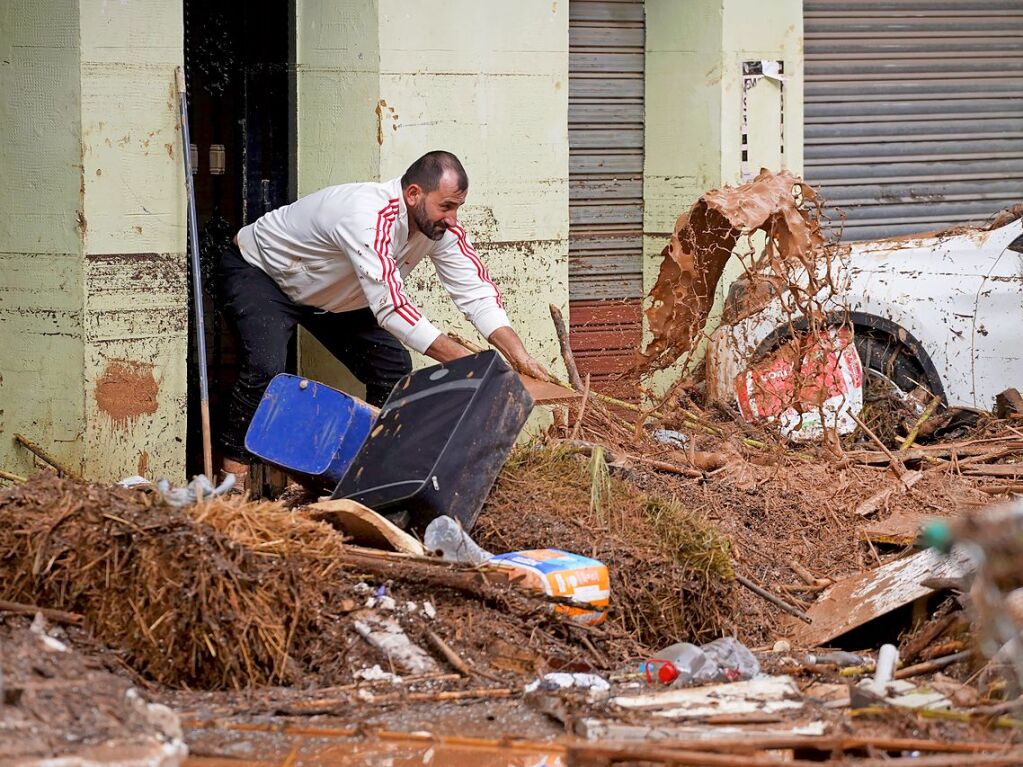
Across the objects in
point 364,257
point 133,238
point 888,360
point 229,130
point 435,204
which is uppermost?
point 229,130

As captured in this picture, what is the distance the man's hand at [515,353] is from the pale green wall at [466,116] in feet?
4.28

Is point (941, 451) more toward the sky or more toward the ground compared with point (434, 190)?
more toward the ground

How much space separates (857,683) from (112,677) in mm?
2598

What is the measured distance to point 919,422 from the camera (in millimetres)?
8922

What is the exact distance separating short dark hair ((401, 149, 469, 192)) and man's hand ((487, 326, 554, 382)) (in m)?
0.77

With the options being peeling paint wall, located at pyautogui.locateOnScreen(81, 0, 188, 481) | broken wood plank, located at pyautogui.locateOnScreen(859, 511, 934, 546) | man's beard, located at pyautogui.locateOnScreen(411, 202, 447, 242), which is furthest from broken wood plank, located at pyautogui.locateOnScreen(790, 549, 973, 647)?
peeling paint wall, located at pyautogui.locateOnScreen(81, 0, 188, 481)

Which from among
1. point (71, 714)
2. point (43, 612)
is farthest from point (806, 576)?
point (71, 714)

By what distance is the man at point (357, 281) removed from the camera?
279 inches

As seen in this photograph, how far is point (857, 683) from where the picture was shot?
540 centimetres

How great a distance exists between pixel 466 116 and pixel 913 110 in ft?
13.4

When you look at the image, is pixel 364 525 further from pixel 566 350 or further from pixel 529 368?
pixel 566 350

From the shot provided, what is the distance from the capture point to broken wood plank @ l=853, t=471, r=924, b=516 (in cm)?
761

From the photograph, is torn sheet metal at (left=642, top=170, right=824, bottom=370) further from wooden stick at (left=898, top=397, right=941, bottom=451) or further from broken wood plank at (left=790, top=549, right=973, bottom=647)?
broken wood plank at (left=790, top=549, right=973, bottom=647)

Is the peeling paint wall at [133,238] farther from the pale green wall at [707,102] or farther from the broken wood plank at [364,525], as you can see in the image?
the pale green wall at [707,102]
